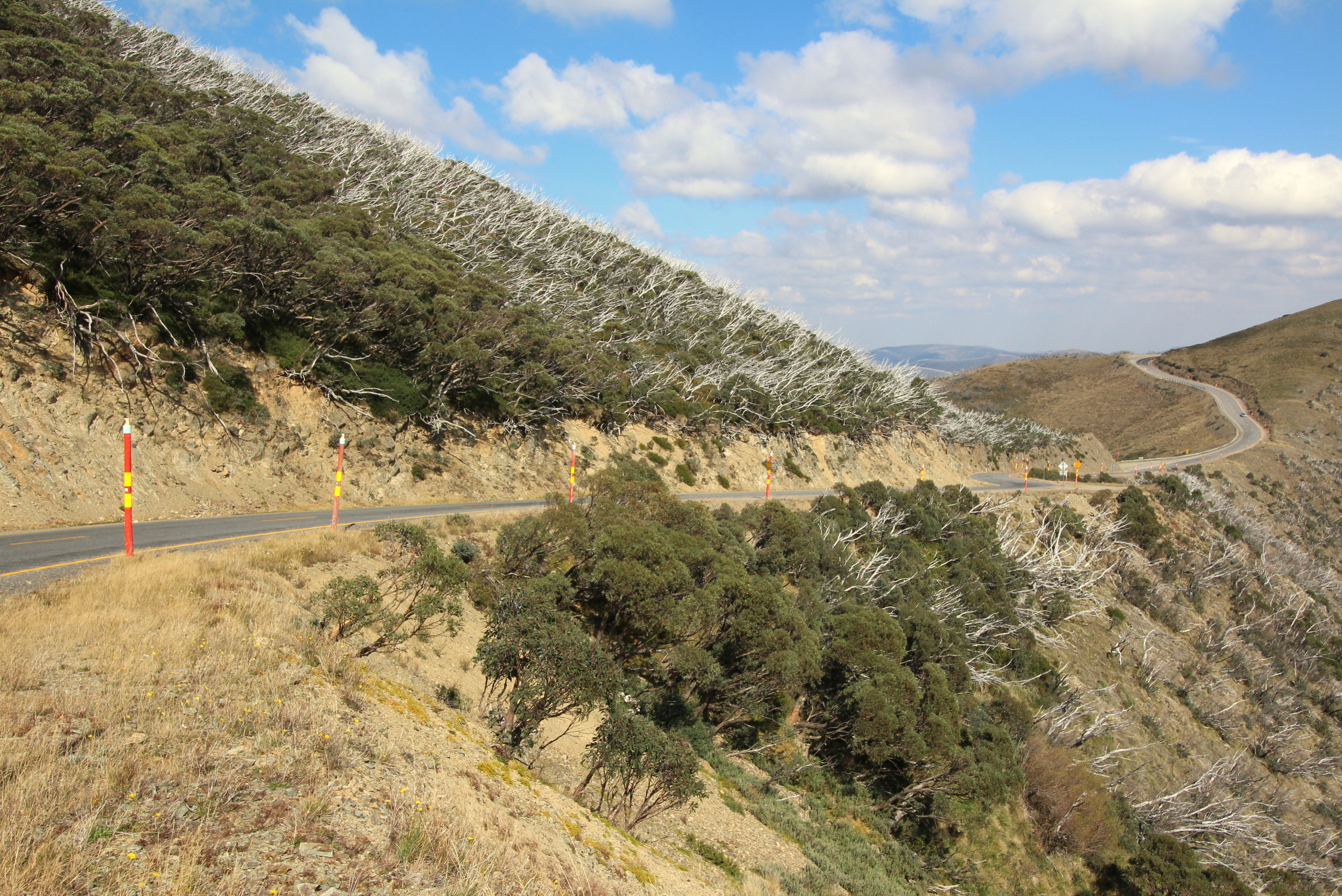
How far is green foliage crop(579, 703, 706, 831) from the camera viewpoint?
873 centimetres

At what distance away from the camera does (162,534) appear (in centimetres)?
1359

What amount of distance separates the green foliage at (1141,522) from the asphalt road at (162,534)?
30313 millimetres

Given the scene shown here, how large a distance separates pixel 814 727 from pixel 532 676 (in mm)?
10129

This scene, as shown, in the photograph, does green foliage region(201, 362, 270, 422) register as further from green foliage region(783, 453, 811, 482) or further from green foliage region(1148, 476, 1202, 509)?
green foliage region(1148, 476, 1202, 509)

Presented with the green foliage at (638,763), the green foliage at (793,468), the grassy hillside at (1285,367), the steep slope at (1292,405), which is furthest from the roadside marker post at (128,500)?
the grassy hillside at (1285,367)

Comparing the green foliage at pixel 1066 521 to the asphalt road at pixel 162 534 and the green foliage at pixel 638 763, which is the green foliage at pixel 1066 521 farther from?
the green foliage at pixel 638 763

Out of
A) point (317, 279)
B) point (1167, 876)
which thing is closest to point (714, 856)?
point (1167, 876)

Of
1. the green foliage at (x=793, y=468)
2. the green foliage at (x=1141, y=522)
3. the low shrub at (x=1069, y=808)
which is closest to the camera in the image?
the low shrub at (x=1069, y=808)

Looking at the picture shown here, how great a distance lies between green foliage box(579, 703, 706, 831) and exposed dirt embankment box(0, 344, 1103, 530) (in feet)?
41.9

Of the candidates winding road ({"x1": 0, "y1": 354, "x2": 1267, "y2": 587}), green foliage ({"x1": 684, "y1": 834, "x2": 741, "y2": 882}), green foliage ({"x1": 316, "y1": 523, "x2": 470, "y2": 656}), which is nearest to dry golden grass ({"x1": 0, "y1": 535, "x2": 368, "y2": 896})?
green foliage ({"x1": 316, "y1": 523, "x2": 470, "y2": 656})

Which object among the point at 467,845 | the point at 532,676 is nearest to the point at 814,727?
the point at 532,676

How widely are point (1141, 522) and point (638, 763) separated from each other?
3453 centimetres

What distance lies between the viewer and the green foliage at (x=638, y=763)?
873 cm

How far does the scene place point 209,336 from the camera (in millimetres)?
20016
